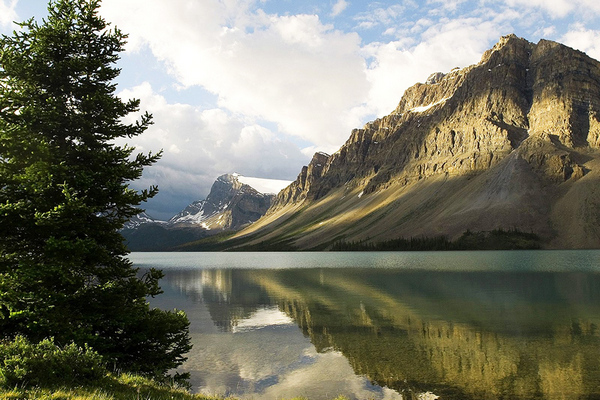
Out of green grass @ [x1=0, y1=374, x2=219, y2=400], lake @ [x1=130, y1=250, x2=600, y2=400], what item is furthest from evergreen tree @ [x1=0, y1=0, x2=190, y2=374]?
lake @ [x1=130, y1=250, x2=600, y2=400]

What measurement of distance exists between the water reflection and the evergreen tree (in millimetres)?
6978

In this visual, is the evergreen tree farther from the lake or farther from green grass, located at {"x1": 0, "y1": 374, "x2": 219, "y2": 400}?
the lake

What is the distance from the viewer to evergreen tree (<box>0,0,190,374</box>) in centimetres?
1544

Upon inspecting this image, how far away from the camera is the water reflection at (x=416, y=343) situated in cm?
2008

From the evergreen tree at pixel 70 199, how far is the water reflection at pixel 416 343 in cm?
698

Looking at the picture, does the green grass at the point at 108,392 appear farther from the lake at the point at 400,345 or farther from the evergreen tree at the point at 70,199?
the lake at the point at 400,345

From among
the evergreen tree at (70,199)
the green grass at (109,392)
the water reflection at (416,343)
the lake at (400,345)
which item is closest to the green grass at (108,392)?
the green grass at (109,392)

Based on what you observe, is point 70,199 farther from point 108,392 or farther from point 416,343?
point 416,343

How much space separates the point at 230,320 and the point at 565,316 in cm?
2974

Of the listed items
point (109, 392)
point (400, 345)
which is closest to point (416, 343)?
point (400, 345)

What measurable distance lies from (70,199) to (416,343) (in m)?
22.4

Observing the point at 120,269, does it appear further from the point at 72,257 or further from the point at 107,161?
the point at 107,161

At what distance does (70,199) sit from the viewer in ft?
50.4

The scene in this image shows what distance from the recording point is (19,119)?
17.4m
